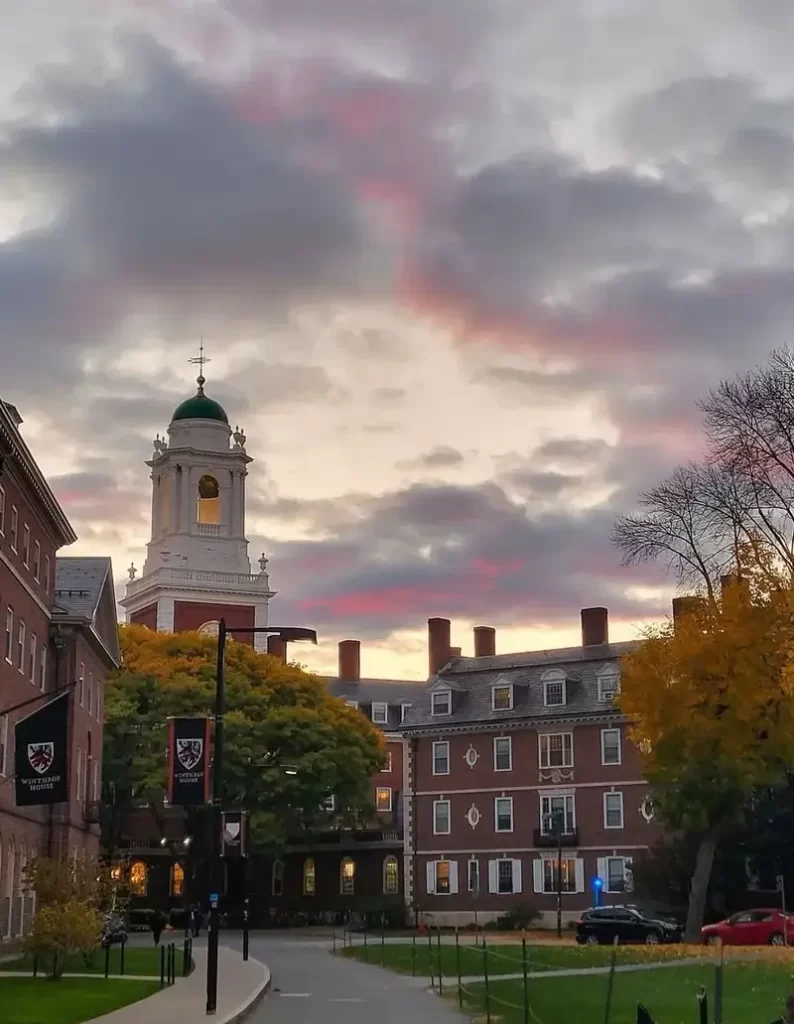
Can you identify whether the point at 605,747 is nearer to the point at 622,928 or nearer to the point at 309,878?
the point at 622,928

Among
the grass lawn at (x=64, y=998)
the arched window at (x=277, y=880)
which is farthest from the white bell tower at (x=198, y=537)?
the grass lawn at (x=64, y=998)

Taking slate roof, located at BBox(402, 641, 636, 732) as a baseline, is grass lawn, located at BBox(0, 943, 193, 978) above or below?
below

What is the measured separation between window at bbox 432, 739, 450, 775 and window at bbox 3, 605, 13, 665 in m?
37.7

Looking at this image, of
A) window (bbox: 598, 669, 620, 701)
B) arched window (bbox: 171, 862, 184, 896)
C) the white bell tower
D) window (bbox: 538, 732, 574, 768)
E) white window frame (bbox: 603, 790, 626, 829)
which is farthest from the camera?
the white bell tower

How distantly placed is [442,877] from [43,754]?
5432 centimetres

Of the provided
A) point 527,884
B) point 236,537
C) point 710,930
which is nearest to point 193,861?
point 527,884

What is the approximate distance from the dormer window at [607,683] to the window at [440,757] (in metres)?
9.63

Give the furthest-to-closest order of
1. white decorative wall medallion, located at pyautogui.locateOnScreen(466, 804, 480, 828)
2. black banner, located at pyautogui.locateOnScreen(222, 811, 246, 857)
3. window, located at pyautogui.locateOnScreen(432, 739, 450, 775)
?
window, located at pyautogui.locateOnScreen(432, 739, 450, 775) → white decorative wall medallion, located at pyautogui.locateOnScreen(466, 804, 480, 828) → black banner, located at pyautogui.locateOnScreen(222, 811, 246, 857)

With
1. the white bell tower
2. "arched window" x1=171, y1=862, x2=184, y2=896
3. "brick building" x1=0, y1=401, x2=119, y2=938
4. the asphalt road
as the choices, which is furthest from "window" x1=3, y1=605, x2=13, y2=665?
the white bell tower

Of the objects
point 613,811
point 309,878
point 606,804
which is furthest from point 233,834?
point 309,878

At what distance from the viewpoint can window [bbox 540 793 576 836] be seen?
259 feet

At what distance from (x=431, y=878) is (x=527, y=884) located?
20.8ft

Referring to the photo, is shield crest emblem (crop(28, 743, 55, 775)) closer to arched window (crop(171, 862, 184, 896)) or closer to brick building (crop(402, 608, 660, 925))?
brick building (crop(402, 608, 660, 925))

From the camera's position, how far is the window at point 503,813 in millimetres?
81062
